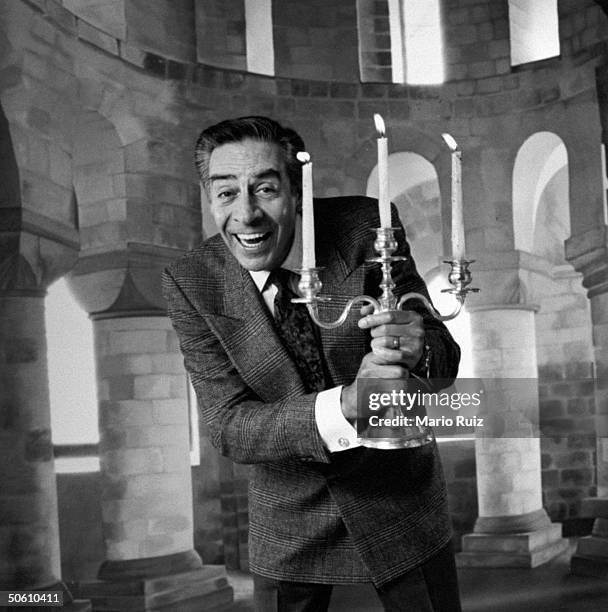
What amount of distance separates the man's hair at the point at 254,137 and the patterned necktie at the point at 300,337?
0.86 feet

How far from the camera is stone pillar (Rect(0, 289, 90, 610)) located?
3477 mm

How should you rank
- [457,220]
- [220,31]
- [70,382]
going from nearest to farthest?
[457,220], [70,382], [220,31]

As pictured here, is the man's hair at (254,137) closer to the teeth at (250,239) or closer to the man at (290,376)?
the man at (290,376)

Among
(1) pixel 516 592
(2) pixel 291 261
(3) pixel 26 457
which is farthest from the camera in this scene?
(1) pixel 516 592

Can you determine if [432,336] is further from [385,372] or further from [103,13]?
[103,13]

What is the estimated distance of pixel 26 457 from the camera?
3.54 meters

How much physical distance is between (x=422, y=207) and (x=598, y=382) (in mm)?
1681

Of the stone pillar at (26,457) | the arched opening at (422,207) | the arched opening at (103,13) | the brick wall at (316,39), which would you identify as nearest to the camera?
the stone pillar at (26,457)

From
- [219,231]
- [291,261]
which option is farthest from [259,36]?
[291,261]

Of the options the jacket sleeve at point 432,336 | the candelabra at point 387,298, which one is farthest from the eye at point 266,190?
the candelabra at point 387,298

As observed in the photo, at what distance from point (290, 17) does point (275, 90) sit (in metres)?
0.39

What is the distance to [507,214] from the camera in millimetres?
4484

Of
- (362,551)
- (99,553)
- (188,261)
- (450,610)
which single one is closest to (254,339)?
(188,261)

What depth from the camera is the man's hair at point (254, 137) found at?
1857mm
